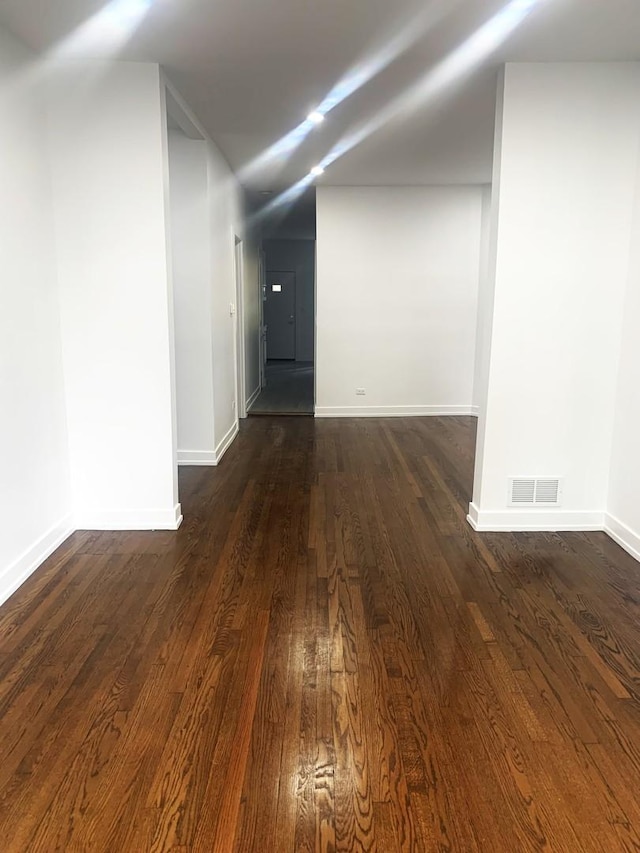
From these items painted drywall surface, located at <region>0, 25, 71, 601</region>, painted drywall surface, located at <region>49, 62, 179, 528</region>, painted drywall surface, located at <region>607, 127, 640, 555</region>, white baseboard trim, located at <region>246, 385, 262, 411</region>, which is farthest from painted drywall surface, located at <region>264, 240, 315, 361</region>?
painted drywall surface, located at <region>607, 127, 640, 555</region>

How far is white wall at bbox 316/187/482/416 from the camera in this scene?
7.12m

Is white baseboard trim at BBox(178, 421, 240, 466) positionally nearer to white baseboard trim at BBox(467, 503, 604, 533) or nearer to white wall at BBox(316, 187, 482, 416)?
white baseboard trim at BBox(467, 503, 604, 533)

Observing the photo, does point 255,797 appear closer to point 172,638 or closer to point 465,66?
point 172,638

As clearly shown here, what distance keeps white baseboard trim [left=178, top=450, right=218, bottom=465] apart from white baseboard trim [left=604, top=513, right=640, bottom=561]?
3.07 m

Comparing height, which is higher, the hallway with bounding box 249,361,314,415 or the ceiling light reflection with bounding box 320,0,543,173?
the ceiling light reflection with bounding box 320,0,543,173

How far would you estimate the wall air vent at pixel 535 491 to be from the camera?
3.81 m

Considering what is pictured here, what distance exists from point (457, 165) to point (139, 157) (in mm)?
3542

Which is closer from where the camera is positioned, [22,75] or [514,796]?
[514,796]

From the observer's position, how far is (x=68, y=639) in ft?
8.42

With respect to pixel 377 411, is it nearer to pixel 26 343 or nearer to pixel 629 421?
pixel 629 421

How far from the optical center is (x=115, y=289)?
359 cm

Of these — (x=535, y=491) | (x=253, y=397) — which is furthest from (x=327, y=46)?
(x=253, y=397)

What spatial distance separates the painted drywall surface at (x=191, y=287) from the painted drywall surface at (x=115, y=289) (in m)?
1.33

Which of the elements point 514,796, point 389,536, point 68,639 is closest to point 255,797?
point 514,796
